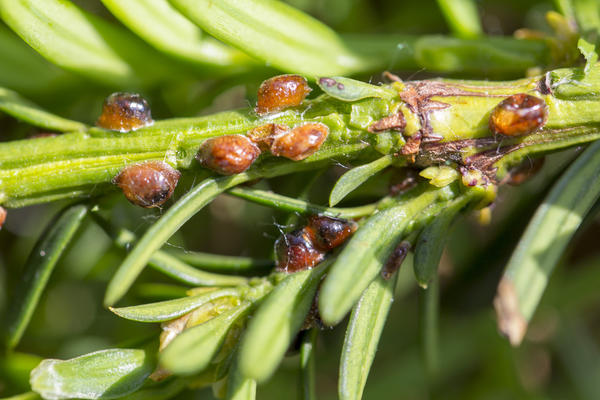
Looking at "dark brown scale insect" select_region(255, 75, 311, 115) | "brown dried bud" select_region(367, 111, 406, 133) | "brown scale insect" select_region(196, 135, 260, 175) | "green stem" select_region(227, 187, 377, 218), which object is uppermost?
"dark brown scale insect" select_region(255, 75, 311, 115)

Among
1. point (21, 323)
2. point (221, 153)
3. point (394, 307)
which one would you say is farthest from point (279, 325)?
point (394, 307)

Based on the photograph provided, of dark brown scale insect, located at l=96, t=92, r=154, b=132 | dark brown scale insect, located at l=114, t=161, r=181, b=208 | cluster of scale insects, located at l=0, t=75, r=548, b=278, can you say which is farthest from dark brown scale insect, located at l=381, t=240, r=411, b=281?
dark brown scale insect, located at l=96, t=92, r=154, b=132

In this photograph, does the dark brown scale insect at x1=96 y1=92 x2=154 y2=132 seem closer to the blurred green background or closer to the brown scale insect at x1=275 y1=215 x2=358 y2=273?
the brown scale insect at x1=275 y1=215 x2=358 y2=273

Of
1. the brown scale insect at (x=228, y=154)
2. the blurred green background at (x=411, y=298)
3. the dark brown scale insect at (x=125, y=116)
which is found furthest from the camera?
the blurred green background at (x=411, y=298)

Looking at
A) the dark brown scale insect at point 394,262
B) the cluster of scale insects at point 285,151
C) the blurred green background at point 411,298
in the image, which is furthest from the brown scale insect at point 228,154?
the blurred green background at point 411,298

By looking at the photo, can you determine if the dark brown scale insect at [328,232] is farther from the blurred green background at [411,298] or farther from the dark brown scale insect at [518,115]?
the blurred green background at [411,298]

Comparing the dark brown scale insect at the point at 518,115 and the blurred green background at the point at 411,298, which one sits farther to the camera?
the blurred green background at the point at 411,298
